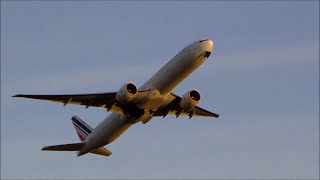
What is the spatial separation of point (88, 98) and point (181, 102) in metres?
8.71

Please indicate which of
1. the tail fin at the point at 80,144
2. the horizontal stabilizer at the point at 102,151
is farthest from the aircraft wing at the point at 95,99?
the horizontal stabilizer at the point at 102,151

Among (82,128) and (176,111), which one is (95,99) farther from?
(82,128)

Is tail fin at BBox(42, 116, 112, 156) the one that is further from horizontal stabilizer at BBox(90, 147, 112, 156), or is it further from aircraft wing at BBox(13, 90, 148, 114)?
aircraft wing at BBox(13, 90, 148, 114)

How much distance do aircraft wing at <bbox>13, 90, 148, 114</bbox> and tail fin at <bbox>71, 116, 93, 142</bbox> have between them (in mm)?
10648

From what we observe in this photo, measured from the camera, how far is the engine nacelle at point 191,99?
2251 inches

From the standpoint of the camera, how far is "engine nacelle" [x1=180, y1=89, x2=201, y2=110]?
57.2 metres

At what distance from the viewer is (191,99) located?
187ft

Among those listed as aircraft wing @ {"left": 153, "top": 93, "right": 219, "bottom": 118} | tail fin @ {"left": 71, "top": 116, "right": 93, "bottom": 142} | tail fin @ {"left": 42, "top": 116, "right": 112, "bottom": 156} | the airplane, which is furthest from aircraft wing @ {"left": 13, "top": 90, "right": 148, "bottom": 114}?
tail fin @ {"left": 71, "top": 116, "right": 93, "bottom": 142}

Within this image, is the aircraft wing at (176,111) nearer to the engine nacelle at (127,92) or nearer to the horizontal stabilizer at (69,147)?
the engine nacelle at (127,92)

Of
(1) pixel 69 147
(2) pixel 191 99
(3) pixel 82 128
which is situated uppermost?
(3) pixel 82 128

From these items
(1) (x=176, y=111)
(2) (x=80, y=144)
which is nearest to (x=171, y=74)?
(1) (x=176, y=111)

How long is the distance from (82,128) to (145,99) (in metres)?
16.5

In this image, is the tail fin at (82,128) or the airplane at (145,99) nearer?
the airplane at (145,99)

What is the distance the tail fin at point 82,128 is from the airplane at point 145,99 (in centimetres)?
280
